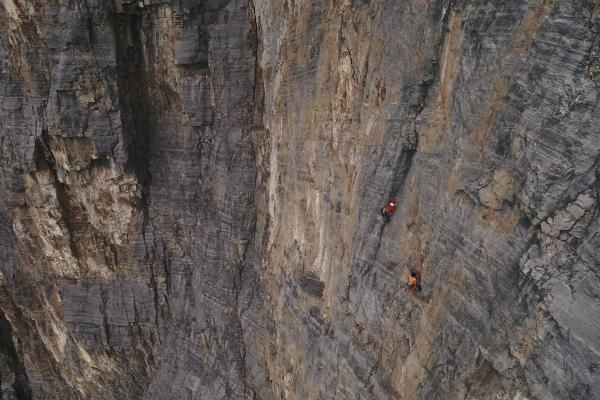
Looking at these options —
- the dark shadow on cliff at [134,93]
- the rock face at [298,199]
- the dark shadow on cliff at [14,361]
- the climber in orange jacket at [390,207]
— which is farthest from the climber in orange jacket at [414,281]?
the dark shadow on cliff at [14,361]

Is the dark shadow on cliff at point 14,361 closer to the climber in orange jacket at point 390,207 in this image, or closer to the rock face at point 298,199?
the rock face at point 298,199

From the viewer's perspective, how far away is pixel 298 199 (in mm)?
12477

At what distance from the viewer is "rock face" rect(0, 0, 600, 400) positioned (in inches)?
245

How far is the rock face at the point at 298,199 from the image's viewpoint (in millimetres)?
6227

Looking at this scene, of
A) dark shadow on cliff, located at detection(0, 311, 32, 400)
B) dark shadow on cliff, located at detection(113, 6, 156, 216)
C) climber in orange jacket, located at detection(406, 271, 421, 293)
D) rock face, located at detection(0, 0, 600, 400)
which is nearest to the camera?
rock face, located at detection(0, 0, 600, 400)

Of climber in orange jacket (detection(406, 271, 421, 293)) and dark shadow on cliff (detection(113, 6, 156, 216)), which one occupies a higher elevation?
dark shadow on cliff (detection(113, 6, 156, 216))

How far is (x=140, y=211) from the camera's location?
16953 millimetres

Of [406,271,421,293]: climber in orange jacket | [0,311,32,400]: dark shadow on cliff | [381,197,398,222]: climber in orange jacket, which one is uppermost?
[381,197,398,222]: climber in orange jacket

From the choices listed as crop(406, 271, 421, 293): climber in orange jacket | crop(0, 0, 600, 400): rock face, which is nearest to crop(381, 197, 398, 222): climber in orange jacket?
crop(0, 0, 600, 400): rock face

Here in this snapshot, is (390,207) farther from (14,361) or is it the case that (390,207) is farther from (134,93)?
(14,361)

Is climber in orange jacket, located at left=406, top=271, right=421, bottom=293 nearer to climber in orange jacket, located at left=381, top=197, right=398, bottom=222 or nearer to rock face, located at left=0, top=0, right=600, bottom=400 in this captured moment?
rock face, located at left=0, top=0, right=600, bottom=400

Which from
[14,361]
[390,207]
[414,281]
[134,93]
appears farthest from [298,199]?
[14,361]

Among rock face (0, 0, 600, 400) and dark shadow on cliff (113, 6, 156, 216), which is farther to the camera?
dark shadow on cliff (113, 6, 156, 216)

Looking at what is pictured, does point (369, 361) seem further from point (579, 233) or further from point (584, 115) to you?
point (584, 115)
